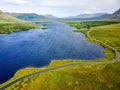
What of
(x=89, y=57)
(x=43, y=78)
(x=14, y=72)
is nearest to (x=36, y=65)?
(x=14, y=72)

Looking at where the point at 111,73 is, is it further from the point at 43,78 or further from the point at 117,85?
the point at 43,78

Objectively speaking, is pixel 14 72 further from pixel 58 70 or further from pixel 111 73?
pixel 111 73

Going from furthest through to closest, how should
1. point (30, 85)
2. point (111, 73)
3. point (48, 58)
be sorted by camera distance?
1. point (48, 58)
2. point (111, 73)
3. point (30, 85)

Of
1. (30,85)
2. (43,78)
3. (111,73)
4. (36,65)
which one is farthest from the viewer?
(36,65)

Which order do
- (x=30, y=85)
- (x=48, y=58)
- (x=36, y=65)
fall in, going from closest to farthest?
(x=30, y=85)
(x=36, y=65)
(x=48, y=58)

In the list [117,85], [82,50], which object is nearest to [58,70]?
[117,85]

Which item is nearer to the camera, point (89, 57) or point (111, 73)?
point (111, 73)

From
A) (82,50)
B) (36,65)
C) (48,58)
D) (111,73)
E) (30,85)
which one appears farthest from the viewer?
(82,50)

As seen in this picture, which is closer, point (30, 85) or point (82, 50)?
point (30, 85)

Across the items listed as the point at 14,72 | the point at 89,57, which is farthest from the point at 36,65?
the point at 89,57
